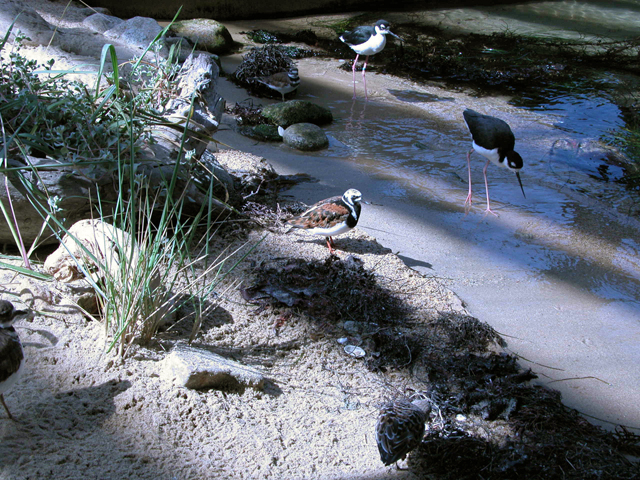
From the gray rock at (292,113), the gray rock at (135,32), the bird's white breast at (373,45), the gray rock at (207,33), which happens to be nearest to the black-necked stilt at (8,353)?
the gray rock at (292,113)

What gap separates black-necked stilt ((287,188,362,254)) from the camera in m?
4.70

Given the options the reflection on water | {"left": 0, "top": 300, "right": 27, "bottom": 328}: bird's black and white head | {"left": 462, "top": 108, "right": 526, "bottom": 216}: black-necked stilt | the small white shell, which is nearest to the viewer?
{"left": 0, "top": 300, "right": 27, "bottom": 328}: bird's black and white head

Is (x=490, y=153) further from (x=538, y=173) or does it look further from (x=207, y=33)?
(x=207, y=33)

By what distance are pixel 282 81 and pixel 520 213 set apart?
4.61 metres

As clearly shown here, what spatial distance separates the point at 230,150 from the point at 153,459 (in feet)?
Result: 15.2

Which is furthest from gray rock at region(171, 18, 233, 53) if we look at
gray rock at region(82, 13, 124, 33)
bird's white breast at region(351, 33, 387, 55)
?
bird's white breast at region(351, 33, 387, 55)

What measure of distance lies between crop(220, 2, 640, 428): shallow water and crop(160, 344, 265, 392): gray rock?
2033mm

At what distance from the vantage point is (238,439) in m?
2.66

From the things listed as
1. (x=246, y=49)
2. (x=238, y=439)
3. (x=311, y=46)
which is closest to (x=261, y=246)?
(x=238, y=439)

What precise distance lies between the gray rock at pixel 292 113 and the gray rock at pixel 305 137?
54cm

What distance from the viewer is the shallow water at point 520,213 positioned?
4059 mm

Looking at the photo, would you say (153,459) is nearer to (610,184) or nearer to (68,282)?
(68,282)

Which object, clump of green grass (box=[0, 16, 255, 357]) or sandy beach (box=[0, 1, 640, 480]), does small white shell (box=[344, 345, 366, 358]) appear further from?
clump of green grass (box=[0, 16, 255, 357])

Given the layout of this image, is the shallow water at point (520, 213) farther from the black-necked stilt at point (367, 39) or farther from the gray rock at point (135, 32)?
the gray rock at point (135, 32)
